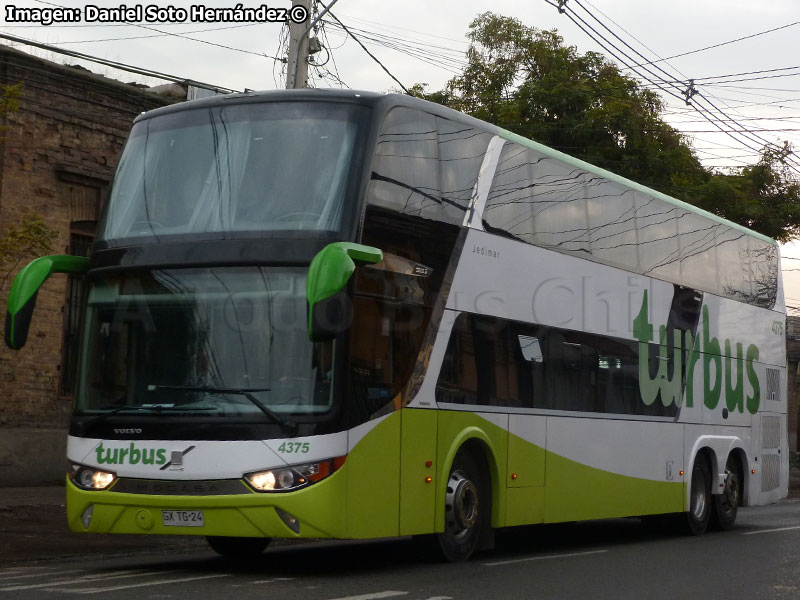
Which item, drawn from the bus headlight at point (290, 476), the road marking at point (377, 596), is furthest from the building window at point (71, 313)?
the road marking at point (377, 596)

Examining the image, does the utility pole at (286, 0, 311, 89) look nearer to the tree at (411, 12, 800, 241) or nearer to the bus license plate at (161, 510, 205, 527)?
the bus license plate at (161, 510, 205, 527)

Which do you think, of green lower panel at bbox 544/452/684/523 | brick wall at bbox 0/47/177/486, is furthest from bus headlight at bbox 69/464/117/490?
brick wall at bbox 0/47/177/486

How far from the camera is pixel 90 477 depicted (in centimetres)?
1060

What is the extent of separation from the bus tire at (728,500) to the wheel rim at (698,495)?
0.35 m

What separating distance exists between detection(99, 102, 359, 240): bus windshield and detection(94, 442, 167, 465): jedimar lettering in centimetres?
177

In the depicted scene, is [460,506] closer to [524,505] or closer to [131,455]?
[524,505]

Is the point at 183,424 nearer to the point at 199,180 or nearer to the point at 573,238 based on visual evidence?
the point at 199,180

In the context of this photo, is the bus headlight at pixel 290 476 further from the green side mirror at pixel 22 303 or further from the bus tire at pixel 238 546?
the bus tire at pixel 238 546

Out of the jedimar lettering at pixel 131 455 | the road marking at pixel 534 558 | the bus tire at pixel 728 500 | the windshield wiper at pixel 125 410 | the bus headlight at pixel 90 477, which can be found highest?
the windshield wiper at pixel 125 410

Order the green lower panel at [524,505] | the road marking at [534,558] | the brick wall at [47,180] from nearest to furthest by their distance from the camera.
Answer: the road marking at [534,558], the green lower panel at [524,505], the brick wall at [47,180]

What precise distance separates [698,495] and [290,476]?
871 cm

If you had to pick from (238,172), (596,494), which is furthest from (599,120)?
(238,172)

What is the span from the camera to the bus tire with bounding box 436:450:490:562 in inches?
452

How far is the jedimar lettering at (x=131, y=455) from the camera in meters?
10.2
